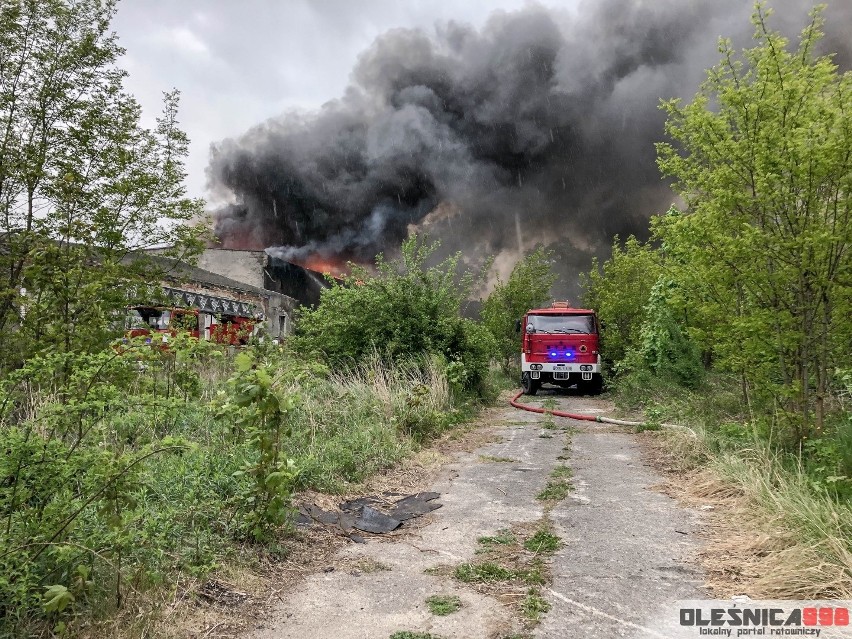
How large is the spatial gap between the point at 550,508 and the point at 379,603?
91.7 inches

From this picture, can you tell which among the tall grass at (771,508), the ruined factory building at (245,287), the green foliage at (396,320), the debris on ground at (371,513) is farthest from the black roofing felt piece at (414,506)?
the ruined factory building at (245,287)

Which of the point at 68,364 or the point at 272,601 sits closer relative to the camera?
the point at 272,601

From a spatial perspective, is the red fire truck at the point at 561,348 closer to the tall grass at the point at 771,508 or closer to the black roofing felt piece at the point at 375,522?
the tall grass at the point at 771,508

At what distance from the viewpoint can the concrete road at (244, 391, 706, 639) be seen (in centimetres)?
303

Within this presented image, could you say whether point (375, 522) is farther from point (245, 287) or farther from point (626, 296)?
point (245, 287)

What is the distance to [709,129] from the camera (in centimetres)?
634

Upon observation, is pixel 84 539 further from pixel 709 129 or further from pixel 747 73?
pixel 747 73

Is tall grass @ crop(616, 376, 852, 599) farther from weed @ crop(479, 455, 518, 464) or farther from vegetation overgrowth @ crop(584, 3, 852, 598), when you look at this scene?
weed @ crop(479, 455, 518, 464)

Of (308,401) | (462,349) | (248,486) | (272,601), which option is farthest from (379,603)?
(462,349)

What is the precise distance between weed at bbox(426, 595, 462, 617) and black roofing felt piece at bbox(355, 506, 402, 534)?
1.36m

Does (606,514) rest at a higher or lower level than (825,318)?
lower

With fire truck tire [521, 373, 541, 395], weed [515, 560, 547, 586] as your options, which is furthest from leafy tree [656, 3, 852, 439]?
fire truck tire [521, 373, 541, 395]

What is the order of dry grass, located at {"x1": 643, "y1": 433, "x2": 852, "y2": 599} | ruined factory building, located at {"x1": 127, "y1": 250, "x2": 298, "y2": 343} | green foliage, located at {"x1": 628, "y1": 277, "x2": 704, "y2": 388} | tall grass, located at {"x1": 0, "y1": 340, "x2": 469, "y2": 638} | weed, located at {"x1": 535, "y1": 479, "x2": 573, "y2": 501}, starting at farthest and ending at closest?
1. green foliage, located at {"x1": 628, "y1": 277, "x2": 704, "y2": 388}
2. ruined factory building, located at {"x1": 127, "y1": 250, "x2": 298, "y2": 343}
3. weed, located at {"x1": 535, "y1": 479, "x2": 573, "y2": 501}
4. dry grass, located at {"x1": 643, "y1": 433, "x2": 852, "y2": 599}
5. tall grass, located at {"x1": 0, "y1": 340, "x2": 469, "y2": 638}

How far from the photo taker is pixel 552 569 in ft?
12.3
